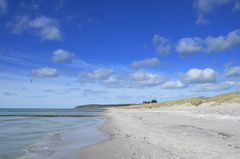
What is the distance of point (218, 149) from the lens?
11750mm

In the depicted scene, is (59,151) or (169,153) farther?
(59,151)

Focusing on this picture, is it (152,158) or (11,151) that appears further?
(11,151)

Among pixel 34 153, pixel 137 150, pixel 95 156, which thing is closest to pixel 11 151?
pixel 34 153

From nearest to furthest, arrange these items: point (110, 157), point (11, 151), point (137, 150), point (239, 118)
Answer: point (110, 157) < point (137, 150) < point (11, 151) < point (239, 118)

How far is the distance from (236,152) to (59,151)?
29.0 feet

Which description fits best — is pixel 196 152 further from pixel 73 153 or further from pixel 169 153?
pixel 73 153

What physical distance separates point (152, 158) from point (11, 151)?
8.31 metres

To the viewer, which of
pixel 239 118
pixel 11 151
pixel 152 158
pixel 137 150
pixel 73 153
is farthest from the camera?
pixel 239 118

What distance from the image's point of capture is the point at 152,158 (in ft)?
37.3

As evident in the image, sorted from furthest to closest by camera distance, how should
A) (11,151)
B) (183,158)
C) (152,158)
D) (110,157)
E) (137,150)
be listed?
(11,151)
(137,150)
(110,157)
(152,158)
(183,158)

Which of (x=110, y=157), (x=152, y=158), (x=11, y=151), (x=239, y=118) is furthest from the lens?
(x=239, y=118)

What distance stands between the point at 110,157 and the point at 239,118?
1508cm

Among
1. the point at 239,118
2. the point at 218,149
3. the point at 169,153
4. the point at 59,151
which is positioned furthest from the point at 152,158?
the point at 239,118

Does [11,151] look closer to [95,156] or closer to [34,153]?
[34,153]
